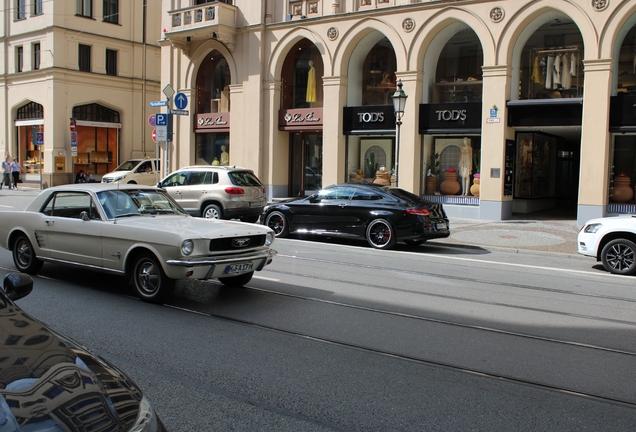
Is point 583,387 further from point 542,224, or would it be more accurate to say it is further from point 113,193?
point 542,224

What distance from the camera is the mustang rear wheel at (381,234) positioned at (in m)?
13.5

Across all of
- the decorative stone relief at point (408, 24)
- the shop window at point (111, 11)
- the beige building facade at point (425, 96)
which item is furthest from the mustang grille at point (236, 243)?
the shop window at point (111, 11)

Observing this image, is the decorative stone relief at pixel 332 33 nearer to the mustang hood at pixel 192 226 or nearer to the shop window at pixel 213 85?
the shop window at pixel 213 85

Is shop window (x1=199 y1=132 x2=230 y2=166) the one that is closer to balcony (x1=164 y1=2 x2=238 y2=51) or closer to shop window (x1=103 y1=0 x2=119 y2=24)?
balcony (x1=164 y1=2 x2=238 y2=51)

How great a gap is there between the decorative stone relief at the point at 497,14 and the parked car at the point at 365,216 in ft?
28.9

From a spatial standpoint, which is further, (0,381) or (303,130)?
(303,130)

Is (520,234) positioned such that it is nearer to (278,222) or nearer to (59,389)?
(278,222)

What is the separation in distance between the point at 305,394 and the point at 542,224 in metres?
15.7

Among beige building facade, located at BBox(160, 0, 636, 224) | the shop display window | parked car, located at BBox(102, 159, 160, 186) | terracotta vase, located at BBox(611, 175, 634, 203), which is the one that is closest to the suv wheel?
beige building facade, located at BBox(160, 0, 636, 224)

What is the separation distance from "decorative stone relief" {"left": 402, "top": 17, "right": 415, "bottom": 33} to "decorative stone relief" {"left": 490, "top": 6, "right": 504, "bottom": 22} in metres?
2.83

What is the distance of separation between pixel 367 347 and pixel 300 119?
1988 cm

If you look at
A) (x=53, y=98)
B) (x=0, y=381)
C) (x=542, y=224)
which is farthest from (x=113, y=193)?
(x=53, y=98)

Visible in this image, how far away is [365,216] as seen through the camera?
13.9 m

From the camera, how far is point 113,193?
8.67m
